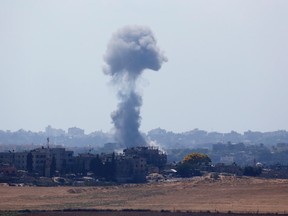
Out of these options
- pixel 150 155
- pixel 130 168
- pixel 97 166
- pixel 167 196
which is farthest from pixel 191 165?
pixel 167 196

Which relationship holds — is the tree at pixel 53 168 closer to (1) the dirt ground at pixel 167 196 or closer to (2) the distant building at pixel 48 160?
(2) the distant building at pixel 48 160

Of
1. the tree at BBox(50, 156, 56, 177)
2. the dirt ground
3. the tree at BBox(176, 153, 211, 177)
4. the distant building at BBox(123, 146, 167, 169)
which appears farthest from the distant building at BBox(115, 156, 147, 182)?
the distant building at BBox(123, 146, 167, 169)

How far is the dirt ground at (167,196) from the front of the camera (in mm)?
59469

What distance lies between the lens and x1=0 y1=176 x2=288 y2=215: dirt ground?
59.5m

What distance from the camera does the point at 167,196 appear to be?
68.7 meters

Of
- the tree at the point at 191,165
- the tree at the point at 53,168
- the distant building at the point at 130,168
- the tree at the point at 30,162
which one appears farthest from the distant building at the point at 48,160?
the tree at the point at 191,165

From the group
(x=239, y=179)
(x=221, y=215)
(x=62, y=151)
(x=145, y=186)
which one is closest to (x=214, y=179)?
(x=239, y=179)

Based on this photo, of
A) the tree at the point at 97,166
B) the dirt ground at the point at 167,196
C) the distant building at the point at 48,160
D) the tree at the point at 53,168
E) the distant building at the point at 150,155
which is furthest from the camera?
the distant building at the point at 150,155

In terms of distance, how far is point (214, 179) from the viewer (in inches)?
3371

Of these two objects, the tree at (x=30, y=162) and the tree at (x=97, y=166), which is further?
the tree at (x=30, y=162)

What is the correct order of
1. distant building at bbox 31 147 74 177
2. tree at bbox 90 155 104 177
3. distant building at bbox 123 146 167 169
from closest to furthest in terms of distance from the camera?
tree at bbox 90 155 104 177, distant building at bbox 31 147 74 177, distant building at bbox 123 146 167 169

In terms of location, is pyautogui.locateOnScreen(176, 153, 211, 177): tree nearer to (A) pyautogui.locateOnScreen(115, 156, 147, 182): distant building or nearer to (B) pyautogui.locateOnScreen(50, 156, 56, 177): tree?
(A) pyautogui.locateOnScreen(115, 156, 147, 182): distant building

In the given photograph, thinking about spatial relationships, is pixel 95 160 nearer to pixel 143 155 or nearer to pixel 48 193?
pixel 143 155

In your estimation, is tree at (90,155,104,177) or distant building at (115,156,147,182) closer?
tree at (90,155,104,177)
